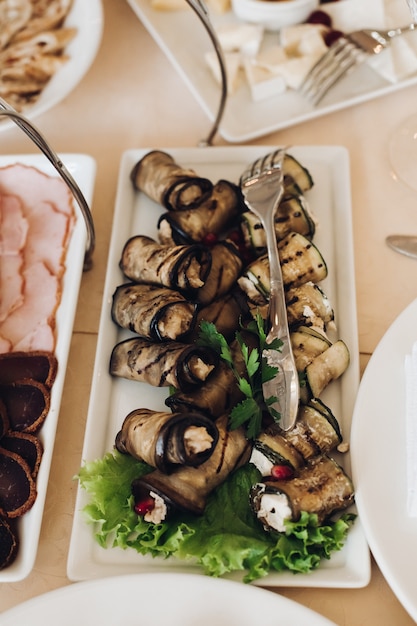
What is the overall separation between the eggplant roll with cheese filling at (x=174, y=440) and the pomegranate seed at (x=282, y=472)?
11 centimetres

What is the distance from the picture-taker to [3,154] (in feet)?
5.41

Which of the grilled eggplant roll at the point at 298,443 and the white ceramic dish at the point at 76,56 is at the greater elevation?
the white ceramic dish at the point at 76,56

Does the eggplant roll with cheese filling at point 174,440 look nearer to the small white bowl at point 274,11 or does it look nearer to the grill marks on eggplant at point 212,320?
the grill marks on eggplant at point 212,320

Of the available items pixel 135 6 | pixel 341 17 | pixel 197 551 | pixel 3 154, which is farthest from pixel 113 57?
pixel 197 551

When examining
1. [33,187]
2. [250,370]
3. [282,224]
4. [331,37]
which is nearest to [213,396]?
[250,370]

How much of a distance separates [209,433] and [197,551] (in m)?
0.18

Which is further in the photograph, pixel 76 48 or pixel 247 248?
pixel 76 48

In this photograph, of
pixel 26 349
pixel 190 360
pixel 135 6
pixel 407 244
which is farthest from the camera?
pixel 135 6

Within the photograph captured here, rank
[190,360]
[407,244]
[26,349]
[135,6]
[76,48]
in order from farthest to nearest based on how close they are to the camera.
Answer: [135,6] → [76,48] → [407,244] → [26,349] → [190,360]

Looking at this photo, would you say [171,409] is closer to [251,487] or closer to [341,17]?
[251,487]

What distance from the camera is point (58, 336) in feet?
4.18

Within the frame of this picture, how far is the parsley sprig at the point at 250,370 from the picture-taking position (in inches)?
42.6

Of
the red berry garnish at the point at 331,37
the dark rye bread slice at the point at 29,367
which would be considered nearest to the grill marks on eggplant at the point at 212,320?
the dark rye bread slice at the point at 29,367

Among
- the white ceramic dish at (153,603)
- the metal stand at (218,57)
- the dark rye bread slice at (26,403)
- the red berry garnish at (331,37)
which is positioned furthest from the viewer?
the red berry garnish at (331,37)
